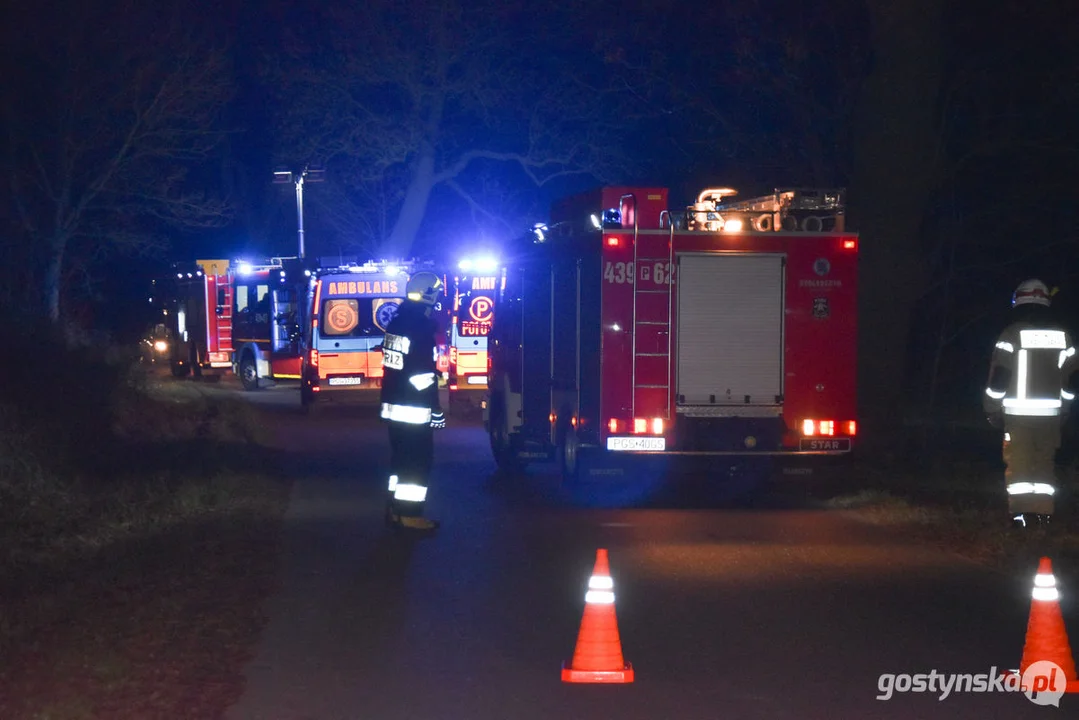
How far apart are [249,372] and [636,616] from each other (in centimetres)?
2615

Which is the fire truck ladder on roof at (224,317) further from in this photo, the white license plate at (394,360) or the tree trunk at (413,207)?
the white license plate at (394,360)

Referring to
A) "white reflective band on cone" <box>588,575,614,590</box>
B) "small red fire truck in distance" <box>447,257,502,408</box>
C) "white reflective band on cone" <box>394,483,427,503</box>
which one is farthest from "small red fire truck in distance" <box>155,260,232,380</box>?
"white reflective band on cone" <box>588,575,614,590</box>

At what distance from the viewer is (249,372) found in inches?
1332

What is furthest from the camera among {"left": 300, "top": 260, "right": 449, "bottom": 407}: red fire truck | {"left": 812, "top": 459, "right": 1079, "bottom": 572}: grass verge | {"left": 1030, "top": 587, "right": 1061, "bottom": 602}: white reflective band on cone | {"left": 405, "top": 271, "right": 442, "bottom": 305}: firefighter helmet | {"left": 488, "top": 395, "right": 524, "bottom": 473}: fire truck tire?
{"left": 300, "top": 260, "right": 449, "bottom": 407}: red fire truck

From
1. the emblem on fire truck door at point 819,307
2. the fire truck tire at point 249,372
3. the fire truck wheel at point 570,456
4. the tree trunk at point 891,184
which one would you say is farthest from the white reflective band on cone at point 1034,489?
the fire truck tire at point 249,372

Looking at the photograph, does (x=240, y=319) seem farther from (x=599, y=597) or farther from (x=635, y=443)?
(x=599, y=597)

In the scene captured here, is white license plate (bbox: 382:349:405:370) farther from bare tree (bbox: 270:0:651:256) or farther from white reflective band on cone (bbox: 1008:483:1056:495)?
bare tree (bbox: 270:0:651:256)

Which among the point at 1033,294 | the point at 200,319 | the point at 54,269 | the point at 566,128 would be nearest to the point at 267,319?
the point at 54,269

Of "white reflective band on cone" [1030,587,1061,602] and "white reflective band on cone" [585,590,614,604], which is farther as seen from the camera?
"white reflective band on cone" [585,590,614,604]

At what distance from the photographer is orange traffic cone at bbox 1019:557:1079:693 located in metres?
6.92

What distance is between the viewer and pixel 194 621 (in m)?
8.40

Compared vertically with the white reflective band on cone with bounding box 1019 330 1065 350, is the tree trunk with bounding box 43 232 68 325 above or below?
above

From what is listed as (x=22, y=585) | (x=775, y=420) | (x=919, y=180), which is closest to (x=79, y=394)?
(x=22, y=585)

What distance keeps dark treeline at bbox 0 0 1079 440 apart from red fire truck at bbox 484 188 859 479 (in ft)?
10.5
